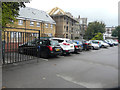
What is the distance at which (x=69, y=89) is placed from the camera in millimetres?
3670

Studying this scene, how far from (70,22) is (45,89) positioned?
35.1m

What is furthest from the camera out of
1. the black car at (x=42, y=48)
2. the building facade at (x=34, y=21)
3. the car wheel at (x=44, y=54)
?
the building facade at (x=34, y=21)

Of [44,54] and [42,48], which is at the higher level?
[42,48]

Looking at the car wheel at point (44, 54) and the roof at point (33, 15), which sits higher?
the roof at point (33, 15)

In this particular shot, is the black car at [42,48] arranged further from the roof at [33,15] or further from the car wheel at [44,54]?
the roof at [33,15]

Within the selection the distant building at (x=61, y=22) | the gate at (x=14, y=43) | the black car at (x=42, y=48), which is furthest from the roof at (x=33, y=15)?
the gate at (x=14, y=43)

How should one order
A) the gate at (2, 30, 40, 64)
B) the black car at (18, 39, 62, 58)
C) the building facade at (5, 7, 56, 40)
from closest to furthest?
the gate at (2, 30, 40, 64), the black car at (18, 39, 62, 58), the building facade at (5, 7, 56, 40)

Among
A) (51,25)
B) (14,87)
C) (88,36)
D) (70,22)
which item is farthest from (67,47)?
(88,36)

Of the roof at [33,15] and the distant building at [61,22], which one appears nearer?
the roof at [33,15]

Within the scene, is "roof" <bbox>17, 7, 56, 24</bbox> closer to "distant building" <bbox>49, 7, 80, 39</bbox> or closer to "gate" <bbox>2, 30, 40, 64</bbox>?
"distant building" <bbox>49, 7, 80, 39</bbox>

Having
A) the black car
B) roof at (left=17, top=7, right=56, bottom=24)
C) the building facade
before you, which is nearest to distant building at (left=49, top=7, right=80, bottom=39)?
the building facade

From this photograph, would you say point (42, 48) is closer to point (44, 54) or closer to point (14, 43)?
point (44, 54)

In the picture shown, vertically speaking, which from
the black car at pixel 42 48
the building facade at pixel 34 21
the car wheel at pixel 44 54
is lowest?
the car wheel at pixel 44 54

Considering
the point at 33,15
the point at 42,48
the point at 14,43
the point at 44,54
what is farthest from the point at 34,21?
the point at 14,43
